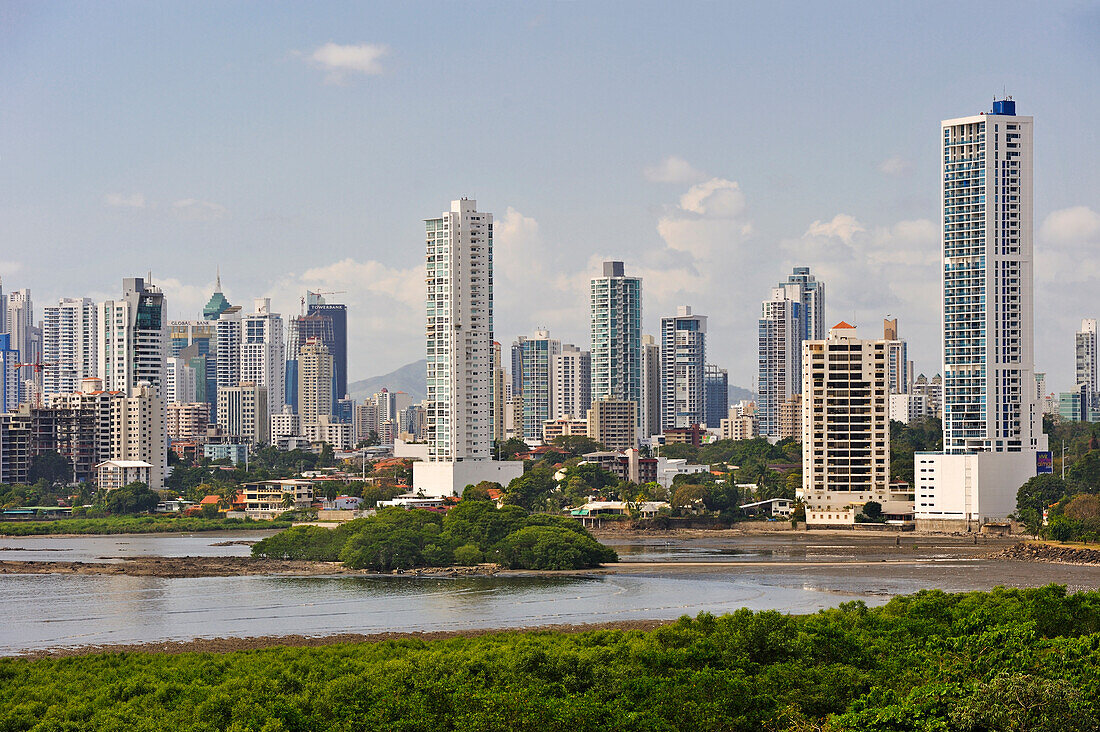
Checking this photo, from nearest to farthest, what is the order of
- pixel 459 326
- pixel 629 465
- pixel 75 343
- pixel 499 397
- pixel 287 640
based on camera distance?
pixel 287 640 < pixel 459 326 < pixel 629 465 < pixel 499 397 < pixel 75 343

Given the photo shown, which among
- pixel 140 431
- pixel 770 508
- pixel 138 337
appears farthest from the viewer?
pixel 138 337

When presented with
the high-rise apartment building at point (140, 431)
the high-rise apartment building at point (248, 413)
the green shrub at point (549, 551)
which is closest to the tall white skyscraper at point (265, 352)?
the high-rise apartment building at point (248, 413)

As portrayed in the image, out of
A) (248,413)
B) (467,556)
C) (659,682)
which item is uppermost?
(248,413)

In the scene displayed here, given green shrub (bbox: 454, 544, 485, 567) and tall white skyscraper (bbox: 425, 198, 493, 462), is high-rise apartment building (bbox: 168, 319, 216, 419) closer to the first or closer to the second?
tall white skyscraper (bbox: 425, 198, 493, 462)

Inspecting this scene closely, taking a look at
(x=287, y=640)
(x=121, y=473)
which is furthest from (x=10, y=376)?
(x=287, y=640)

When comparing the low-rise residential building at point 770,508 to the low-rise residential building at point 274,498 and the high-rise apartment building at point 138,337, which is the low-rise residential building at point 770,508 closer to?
the low-rise residential building at point 274,498

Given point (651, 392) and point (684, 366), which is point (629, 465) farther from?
point (684, 366)

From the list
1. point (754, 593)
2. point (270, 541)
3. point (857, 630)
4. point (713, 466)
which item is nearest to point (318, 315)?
point (713, 466)
